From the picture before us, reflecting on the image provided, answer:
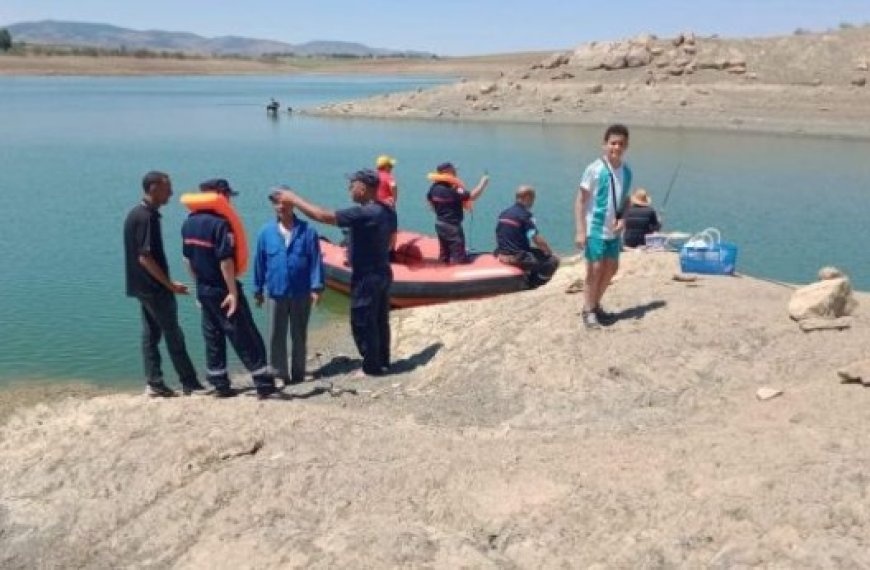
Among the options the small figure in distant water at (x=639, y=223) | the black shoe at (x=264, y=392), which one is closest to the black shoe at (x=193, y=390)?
the black shoe at (x=264, y=392)

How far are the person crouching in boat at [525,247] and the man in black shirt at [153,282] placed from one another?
17.8ft

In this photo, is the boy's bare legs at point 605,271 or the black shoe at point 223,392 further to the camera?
the boy's bare legs at point 605,271

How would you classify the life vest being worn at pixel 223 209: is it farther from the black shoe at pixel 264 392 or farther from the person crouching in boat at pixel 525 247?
the person crouching in boat at pixel 525 247

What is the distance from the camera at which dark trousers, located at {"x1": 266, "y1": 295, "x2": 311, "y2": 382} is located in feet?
27.2

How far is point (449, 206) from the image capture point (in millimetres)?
12680

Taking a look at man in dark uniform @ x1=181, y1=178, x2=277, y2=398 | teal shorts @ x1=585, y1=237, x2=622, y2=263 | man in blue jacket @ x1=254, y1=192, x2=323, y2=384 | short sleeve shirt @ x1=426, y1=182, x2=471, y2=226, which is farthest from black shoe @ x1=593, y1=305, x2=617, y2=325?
short sleeve shirt @ x1=426, y1=182, x2=471, y2=226

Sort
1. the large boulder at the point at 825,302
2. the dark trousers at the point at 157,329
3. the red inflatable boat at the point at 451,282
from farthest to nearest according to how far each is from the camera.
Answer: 1. the red inflatable boat at the point at 451,282
2. the large boulder at the point at 825,302
3. the dark trousers at the point at 157,329

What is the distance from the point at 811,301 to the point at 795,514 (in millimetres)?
3955

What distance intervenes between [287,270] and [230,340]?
786 mm

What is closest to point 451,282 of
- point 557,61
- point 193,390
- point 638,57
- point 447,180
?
point 447,180

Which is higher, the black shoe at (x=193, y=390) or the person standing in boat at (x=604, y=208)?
the person standing in boat at (x=604, y=208)

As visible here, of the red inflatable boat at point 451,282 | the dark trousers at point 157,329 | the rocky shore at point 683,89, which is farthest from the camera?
the rocky shore at point 683,89

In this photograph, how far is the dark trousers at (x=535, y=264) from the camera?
1266 centimetres

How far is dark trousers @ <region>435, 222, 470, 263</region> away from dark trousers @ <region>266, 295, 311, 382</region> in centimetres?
458
